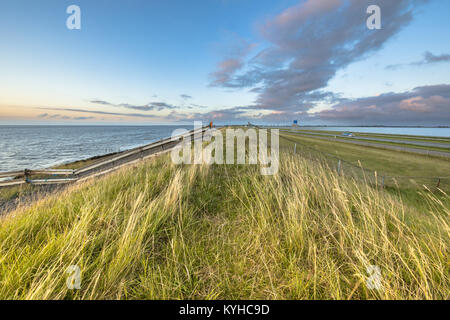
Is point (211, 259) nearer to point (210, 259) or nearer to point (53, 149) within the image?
point (210, 259)

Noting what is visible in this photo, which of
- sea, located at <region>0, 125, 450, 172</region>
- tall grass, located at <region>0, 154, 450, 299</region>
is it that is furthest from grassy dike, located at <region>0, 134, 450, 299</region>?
sea, located at <region>0, 125, 450, 172</region>

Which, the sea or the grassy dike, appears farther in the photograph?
the sea

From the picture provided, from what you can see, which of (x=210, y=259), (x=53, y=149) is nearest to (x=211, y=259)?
(x=210, y=259)

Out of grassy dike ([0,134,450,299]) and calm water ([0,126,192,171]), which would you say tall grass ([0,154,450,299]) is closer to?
grassy dike ([0,134,450,299])

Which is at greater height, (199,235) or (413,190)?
(199,235)

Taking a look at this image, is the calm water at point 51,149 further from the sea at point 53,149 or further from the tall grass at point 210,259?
the tall grass at point 210,259

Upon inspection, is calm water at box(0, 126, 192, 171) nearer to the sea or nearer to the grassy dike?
the sea

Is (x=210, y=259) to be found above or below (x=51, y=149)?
below

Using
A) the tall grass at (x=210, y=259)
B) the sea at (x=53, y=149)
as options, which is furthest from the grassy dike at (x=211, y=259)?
the sea at (x=53, y=149)

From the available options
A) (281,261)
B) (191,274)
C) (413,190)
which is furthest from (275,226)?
(413,190)

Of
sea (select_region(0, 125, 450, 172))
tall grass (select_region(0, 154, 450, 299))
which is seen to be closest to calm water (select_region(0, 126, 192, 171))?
sea (select_region(0, 125, 450, 172))

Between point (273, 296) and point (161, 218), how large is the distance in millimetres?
2058
